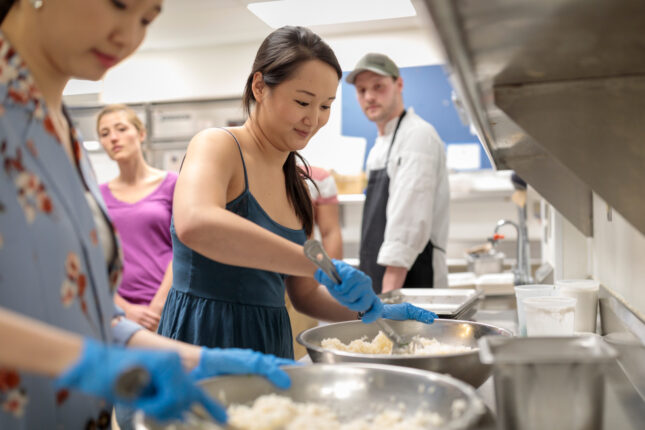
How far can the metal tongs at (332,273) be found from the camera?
1145mm

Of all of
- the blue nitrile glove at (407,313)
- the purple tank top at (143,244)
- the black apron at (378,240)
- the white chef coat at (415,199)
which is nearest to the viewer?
the blue nitrile glove at (407,313)

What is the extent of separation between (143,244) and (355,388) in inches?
85.2

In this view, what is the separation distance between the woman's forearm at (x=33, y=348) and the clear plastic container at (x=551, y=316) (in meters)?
1.01

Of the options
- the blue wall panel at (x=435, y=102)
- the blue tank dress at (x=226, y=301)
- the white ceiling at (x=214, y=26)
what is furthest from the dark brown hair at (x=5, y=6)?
the blue wall panel at (x=435, y=102)

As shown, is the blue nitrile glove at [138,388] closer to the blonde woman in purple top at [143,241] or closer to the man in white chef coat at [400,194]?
the man in white chef coat at [400,194]

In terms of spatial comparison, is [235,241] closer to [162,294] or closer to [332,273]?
[332,273]

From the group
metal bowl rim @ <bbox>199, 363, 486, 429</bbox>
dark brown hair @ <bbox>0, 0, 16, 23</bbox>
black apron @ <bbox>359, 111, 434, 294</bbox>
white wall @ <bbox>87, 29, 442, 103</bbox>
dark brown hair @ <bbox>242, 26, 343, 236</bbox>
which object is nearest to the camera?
metal bowl rim @ <bbox>199, 363, 486, 429</bbox>

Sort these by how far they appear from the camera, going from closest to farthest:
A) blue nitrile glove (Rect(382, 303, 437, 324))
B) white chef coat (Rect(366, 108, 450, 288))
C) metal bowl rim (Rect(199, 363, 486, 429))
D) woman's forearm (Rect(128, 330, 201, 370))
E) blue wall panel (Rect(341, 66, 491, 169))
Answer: metal bowl rim (Rect(199, 363, 486, 429)) < woman's forearm (Rect(128, 330, 201, 370)) < blue nitrile glove (Rect(382, 303, 437, 324)) < white chef coat (Rect(366, 108, 450, 288)) < blue wall panel (Rect(341, 66, 491, 169))

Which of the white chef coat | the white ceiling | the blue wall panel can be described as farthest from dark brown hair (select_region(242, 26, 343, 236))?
the blue wall panel

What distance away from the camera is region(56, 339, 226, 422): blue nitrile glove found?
566mm

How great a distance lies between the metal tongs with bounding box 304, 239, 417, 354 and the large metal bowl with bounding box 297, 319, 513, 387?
0.05m

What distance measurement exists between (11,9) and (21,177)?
0.25 m

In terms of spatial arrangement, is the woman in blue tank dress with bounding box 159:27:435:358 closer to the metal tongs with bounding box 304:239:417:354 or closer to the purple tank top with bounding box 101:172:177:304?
the metal tongs with bounding box 304:239:417:354

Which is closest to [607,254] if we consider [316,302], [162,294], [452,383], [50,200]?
[316,302]
